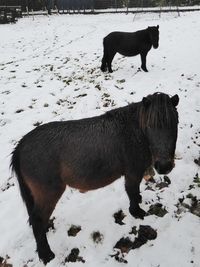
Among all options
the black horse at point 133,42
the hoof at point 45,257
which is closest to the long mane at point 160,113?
the hoof at point 45,257

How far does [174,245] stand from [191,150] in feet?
7.09

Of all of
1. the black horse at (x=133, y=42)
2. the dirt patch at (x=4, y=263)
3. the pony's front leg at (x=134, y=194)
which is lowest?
the dirt patch at (x=4, y=263)

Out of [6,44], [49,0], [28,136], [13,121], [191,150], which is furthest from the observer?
[49,0]

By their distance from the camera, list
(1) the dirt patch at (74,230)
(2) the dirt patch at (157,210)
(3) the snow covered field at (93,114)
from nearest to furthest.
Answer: (3) the snow covered field at (93,114)
(1) the dirt patch at (74,230)
(2) the dirt patch at (157,210)

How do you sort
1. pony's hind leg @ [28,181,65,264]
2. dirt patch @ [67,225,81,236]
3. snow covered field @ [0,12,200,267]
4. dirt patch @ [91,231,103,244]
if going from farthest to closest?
1. dirt patch @ [67,225,81,236]
2. dirt patch @ [91,231,103,244]
3. snow covered field @ [0,12,200,267]
4. pony's hind leg @ [28,181,65,264]

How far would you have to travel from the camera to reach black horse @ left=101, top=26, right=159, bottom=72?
9.72m

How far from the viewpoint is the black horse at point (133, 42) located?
9.72m

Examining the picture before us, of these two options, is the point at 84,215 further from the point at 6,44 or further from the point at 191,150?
the point at 6,44

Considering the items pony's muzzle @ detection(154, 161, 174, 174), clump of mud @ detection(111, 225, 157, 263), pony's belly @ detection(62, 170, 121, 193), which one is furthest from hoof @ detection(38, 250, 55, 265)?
pony's muzzle @ detection(154, 161, 174, 174)

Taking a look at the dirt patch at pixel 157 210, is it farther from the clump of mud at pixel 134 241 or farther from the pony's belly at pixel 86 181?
the pony's belly at pixel 86 181

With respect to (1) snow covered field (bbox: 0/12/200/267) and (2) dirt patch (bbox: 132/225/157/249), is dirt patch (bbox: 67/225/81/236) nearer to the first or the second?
(1) snow covered field (bbox: 0/12/200/267)

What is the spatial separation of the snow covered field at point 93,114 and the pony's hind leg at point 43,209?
149mm

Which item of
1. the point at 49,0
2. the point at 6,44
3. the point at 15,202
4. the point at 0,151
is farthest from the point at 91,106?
the point at 49,0

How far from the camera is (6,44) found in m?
17.4
